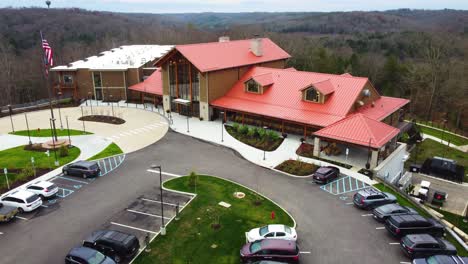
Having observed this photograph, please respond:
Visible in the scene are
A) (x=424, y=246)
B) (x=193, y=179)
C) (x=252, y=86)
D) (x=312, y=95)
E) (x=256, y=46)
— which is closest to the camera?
(x=424, y=246)

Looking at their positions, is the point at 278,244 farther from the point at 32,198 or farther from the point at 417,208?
the point at 32,198

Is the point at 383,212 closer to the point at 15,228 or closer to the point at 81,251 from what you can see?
the point at 81,251

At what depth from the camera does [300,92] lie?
4562 centimetres

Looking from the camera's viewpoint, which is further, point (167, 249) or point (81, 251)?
point (167, 249)

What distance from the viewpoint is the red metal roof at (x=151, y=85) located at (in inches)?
2344

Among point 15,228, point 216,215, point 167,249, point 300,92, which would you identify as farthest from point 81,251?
point 300,92

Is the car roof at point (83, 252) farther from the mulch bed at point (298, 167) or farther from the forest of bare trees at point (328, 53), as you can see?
the forest of bare trees at point (328, 53)

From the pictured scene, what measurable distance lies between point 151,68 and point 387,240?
178 ft

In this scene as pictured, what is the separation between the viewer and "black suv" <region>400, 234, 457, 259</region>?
21672 mm

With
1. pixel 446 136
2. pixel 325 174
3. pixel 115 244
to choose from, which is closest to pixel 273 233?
pixel 115 244

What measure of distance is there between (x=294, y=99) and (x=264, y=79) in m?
6.12

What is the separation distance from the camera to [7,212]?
26.2 meters

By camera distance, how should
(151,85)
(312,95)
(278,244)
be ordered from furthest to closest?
(151,85) < (312,95) < (278,244)

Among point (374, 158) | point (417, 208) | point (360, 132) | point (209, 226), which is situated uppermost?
point (360, 132)
